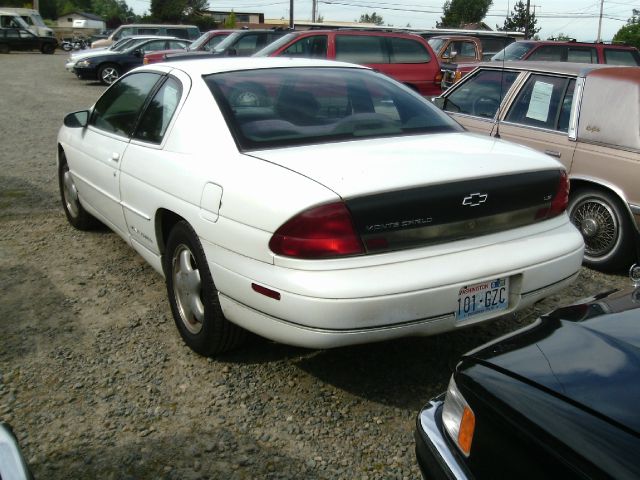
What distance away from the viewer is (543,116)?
540cm

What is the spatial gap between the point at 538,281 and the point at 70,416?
87.8 inches

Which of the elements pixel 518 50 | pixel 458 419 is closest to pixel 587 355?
pixel 458 419

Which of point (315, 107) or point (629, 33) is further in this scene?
point (629, 33)

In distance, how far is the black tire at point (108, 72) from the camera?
65.3ft

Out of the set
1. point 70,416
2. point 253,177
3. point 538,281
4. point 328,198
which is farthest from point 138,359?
point 538,281

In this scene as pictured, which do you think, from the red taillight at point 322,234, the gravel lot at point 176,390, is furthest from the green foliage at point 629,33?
the red taillight at point 322,234

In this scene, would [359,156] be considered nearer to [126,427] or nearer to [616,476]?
[126,427]

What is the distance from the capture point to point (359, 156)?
305cm

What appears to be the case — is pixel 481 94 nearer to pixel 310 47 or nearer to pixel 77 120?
pixel 77 120

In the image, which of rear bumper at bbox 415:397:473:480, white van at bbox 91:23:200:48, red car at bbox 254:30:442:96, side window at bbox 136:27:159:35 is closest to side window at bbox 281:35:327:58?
red car at bbox 254:30:442:96

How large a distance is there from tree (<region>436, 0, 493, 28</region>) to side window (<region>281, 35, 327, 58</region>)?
5334 cm

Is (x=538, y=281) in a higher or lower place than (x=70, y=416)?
higher

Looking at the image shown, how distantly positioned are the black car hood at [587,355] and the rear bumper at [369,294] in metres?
0.59

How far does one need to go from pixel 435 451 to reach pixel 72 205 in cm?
441
